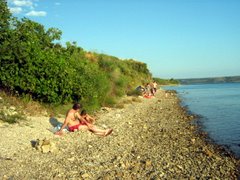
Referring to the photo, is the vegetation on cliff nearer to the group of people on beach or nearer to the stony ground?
the stony ground

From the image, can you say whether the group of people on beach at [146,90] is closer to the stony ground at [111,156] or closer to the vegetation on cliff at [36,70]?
the vegetation on cliff at [36,70]

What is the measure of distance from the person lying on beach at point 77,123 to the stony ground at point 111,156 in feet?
1.05

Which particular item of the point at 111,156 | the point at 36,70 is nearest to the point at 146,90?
the point at 36,70

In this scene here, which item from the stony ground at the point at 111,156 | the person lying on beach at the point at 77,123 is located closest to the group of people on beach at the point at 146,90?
the stony ground at the point at 111,156

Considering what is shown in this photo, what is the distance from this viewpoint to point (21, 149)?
11617mm

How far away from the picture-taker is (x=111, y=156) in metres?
11.4

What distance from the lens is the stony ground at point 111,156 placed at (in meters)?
9.55

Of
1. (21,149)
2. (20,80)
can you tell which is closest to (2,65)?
(20,80)

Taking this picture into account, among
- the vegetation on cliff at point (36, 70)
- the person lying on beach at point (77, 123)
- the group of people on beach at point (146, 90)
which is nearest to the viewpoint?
the person lying on beach at point (77, 123)

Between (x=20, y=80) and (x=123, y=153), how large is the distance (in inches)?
307

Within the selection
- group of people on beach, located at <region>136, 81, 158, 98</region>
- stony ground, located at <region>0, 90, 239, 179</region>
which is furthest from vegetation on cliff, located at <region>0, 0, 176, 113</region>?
group of people on beach, located at <region>136, 81, 158, 98</region>

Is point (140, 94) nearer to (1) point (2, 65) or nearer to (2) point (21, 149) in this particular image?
(1) point (2, 65)

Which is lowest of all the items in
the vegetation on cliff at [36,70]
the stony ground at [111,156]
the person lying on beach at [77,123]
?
the stony ground at [111,156]

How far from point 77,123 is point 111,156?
4016 millimetres
